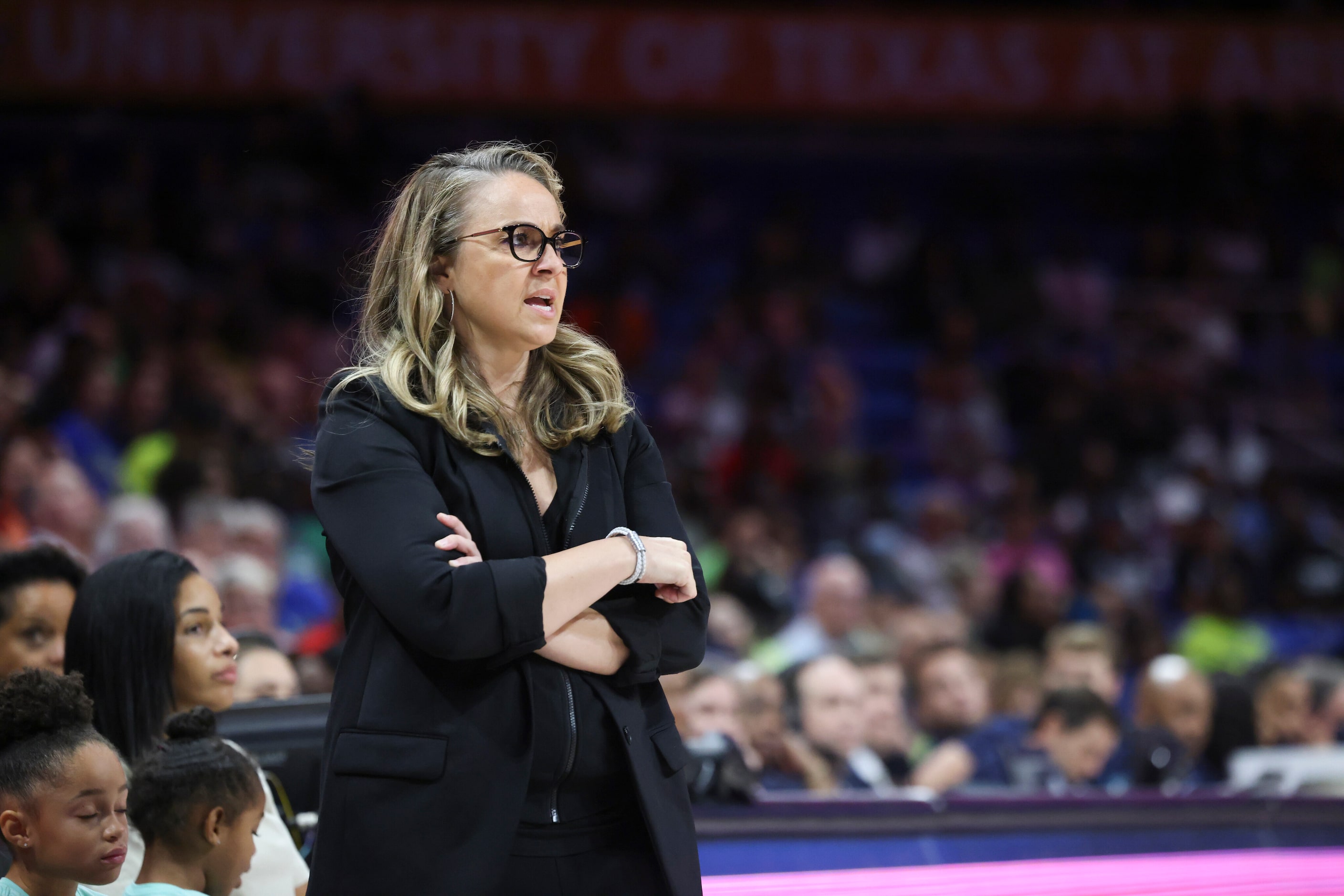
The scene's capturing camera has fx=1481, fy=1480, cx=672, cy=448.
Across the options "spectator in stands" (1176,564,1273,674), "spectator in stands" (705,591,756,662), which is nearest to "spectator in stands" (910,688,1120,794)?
"spectator in stands" (705,591,756,662)

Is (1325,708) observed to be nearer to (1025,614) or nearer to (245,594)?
(1025,614)

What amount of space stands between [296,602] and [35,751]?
12.7 ft

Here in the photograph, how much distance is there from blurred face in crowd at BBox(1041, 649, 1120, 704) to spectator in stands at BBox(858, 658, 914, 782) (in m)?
0.68

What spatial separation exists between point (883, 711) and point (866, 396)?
4623 mm

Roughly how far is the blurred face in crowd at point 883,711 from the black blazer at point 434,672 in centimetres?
Answer: 333

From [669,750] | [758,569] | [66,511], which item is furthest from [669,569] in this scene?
[758,569]

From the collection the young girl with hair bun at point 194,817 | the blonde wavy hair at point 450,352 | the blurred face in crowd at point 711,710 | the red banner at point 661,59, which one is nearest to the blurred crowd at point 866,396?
the blurred face in crowd at point 711,710

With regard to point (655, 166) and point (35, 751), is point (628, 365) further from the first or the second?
point (35, 751)

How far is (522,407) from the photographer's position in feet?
6.22

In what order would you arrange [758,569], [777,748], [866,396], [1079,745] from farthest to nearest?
[866,396] → [758,569] → [1079,745] → [777,748]

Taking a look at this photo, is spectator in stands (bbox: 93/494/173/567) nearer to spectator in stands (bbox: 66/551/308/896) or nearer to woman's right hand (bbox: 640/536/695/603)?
spectator in stands (bbox: 66/551/308/896)

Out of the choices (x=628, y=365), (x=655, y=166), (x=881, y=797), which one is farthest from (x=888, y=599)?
(x=655, y=166)

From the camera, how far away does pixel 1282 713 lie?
540 cm

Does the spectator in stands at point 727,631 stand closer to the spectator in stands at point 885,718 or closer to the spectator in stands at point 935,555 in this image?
the spectator in stands at point 885,718
